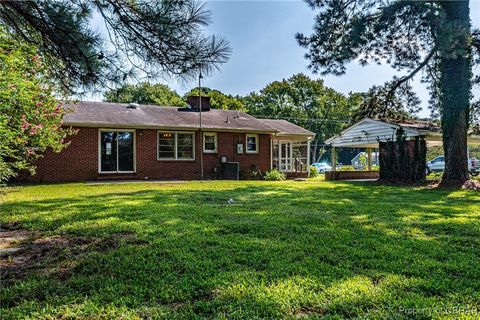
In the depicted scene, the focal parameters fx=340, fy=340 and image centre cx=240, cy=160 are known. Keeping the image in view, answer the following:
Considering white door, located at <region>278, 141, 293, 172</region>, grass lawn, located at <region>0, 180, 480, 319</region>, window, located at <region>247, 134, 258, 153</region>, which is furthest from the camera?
white door, located at <region>278, 141, 293, 172</region>

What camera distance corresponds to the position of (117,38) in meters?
4.18

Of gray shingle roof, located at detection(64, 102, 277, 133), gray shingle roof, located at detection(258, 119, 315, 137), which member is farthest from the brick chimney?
gray shingle roof, located at detection(258, 119, 315, 137)

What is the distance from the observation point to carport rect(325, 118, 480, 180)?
536 inches

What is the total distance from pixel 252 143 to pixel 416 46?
882 cm

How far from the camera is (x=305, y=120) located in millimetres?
43750

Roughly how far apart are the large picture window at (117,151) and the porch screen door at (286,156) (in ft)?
33.5

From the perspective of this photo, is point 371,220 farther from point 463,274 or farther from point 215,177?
point 215,177

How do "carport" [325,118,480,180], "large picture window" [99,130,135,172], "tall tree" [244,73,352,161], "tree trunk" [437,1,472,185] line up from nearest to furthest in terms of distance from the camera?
"tree trunk" [437,1,472,185], "carport" [325,118,480,180], "large picture window" [99,130,135,172], "tall tree" [244,73,352,161]

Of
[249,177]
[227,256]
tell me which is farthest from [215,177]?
[227,256]

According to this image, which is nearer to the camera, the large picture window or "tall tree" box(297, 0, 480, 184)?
"tall tree" box(297, 0, 480, 184)

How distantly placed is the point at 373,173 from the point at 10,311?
18795 millimetres

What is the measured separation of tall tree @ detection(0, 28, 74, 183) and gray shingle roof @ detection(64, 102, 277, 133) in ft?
9.30

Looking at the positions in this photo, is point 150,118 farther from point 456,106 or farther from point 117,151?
point 456,106

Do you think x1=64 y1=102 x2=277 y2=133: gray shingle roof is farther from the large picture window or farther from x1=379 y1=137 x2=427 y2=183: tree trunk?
x1=379 y1=137 x2=427 y2=183: tree trunk
